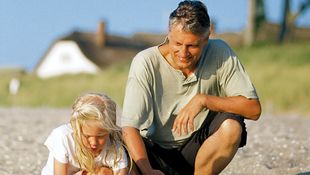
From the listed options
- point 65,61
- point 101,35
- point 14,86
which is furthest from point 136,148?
point 65,61

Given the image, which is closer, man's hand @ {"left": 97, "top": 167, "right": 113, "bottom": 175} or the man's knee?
man's hand @ {"left": 97, "top": 167, "right": 113, "bottom": 175}

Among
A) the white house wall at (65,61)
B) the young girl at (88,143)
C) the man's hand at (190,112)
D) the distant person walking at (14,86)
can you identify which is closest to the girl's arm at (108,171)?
the young girl at (88,143)

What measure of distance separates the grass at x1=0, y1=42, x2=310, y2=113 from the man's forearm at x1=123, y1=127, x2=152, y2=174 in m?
14.2

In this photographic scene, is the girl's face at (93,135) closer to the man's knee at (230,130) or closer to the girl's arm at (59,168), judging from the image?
the girl's arm at (59,168)

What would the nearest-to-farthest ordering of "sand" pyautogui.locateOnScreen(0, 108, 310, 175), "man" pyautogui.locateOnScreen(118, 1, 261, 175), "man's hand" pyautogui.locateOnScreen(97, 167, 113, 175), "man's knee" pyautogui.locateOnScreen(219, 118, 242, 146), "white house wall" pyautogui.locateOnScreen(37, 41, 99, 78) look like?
"man's hand" pyautogui.locateOnScreen(97, 167, 113, 175) → "man" pyautogui.locateOnScreen(118, 1, 261, 175) → "man's knee" pyautogui.locateOnScreen(219, 118, 242, 146) → "sand" pyautogui.locateOnScreen(0, 108, 310, 175) → "white house wall" pyautogui.locateOnScreen(37, 41, 99, 78)

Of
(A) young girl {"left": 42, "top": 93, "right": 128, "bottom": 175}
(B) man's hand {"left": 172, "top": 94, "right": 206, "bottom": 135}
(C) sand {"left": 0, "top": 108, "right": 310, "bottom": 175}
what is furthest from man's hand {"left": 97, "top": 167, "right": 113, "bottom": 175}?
(C) sand {"left": 0, "top": 108, "right": 310, "bottom": 175}

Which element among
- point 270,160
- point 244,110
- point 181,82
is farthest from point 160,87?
point 270,160

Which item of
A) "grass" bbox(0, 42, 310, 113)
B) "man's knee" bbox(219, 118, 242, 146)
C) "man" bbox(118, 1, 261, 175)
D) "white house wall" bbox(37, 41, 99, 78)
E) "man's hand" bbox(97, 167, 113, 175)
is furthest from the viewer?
"white house wall" bbox(37, 41, 99, 78)

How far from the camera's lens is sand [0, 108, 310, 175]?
6.54 m

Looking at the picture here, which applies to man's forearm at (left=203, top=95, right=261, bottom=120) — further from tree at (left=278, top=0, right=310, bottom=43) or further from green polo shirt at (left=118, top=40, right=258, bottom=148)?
tree at (left=278, top=0, right=310, bottom=43)

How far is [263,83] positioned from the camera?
70.5 feet

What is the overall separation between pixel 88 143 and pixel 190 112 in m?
0.68

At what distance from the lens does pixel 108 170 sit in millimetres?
4613

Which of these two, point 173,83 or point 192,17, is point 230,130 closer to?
point 173,83
